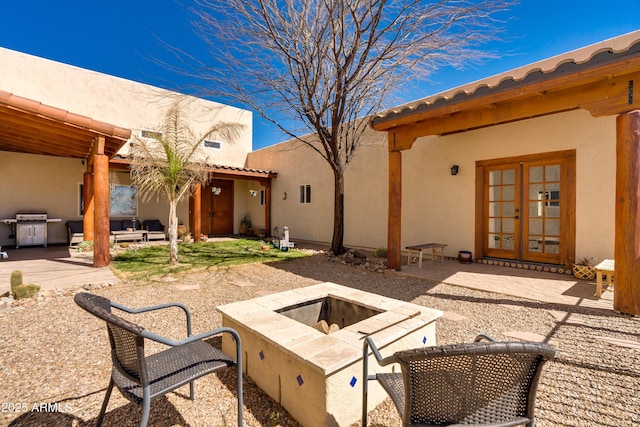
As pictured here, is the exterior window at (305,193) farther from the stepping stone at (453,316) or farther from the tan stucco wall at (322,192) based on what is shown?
the stepping stone at (453,316)

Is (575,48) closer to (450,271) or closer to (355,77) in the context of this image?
(355,77)

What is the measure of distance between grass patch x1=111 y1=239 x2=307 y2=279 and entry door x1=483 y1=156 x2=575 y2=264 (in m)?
5.04

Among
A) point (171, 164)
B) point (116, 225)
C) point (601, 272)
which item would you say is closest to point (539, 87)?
point (601, 272)

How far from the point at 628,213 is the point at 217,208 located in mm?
13580

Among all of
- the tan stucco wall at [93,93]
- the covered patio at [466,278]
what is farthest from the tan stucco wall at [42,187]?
the covered patio at [466,278]

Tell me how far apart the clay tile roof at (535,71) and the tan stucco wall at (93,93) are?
19.2 feet

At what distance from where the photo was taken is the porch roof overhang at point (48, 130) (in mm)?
5543

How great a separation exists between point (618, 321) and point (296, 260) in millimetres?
6142

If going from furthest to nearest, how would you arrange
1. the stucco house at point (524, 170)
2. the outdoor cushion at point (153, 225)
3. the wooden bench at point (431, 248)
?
1. the outdoor cushion at point (153, 225)
2. the wooden bench at point (431, 248)
3. the stucco house at point (524, 170)

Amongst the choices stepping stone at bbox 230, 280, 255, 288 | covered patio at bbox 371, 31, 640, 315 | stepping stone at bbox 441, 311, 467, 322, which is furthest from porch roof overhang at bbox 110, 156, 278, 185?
stepping stone at bbox 441, 311, 467, 322

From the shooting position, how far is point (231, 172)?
11.4m

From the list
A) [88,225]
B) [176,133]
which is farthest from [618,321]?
[88,225]

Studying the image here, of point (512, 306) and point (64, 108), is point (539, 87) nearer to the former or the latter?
point (512, 306)

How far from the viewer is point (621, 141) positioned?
3783 mm
